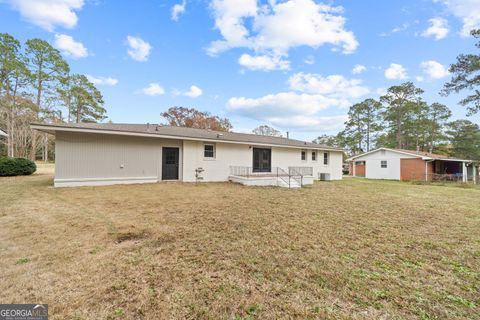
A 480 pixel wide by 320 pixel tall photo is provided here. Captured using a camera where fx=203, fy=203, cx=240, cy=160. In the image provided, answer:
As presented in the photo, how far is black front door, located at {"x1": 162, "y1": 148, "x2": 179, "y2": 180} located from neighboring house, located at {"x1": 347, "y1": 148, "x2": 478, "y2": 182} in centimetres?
2163

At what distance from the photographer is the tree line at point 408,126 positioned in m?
29.7

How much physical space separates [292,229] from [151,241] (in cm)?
280

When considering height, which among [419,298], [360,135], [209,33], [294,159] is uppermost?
[209,33]

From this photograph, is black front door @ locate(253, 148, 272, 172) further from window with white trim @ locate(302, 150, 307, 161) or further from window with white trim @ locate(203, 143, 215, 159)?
window with white trim @ locate(302, 150, 307, 161)

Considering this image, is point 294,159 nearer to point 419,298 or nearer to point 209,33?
point 209,33

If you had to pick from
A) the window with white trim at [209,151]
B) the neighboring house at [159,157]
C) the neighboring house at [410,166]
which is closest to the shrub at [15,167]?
the neighboring house at [159,157]

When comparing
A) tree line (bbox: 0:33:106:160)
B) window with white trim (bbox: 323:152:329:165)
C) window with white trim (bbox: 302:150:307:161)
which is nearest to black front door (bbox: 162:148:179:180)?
window with white trim (bbox: 302:150:307:161)

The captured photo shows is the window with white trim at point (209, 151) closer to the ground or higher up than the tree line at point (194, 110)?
closer to the ground

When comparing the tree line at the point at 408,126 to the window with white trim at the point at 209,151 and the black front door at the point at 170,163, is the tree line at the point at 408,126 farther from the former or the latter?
the black front door at the point at 170,163

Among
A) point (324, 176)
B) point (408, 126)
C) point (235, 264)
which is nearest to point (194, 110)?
point (324, 176)

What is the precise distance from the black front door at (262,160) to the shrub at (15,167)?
15.1m

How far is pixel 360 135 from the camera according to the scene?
35.4 meters

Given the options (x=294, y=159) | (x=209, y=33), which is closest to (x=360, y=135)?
(x=294, y=159)

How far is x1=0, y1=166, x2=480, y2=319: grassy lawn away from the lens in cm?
200
